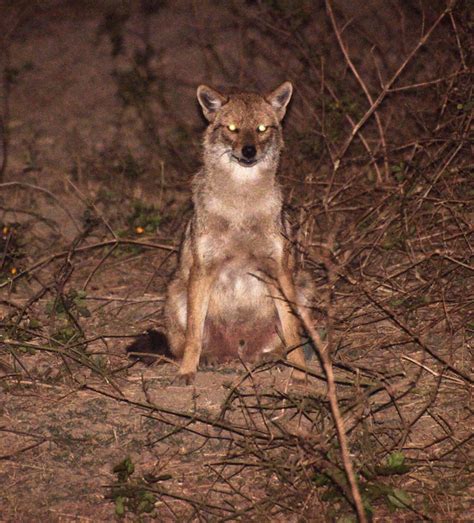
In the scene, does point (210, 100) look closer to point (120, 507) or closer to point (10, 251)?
point (10, 251)

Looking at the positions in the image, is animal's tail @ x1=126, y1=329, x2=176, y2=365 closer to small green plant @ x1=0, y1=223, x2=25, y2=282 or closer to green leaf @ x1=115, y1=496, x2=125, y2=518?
small green plant @ x1=0, y1=223, x2=25, y2=282

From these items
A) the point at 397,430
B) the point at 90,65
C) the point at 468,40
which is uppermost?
the point at 468,40

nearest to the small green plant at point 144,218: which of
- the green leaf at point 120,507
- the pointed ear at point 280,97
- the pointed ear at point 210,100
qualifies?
the pointed ear at point 210,100

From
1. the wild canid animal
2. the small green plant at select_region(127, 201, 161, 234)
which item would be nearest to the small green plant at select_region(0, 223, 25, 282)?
the small green plant at select_region(127, 201, 161, 234)

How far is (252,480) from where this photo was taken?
4.84m

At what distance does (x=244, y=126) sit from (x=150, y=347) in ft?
5.69

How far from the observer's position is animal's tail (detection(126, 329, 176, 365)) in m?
6.27

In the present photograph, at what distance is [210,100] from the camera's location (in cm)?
629

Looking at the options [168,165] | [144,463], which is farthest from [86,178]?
[144,463]

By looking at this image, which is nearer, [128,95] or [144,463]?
[144,463]

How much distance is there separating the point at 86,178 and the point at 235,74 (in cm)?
324

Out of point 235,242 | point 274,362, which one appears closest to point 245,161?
point 235,242

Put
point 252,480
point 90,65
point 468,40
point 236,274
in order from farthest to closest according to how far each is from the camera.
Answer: point 90,65
point 468,40
point 236,274
point 252,480

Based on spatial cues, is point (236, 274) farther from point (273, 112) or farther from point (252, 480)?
point (252, 480)
